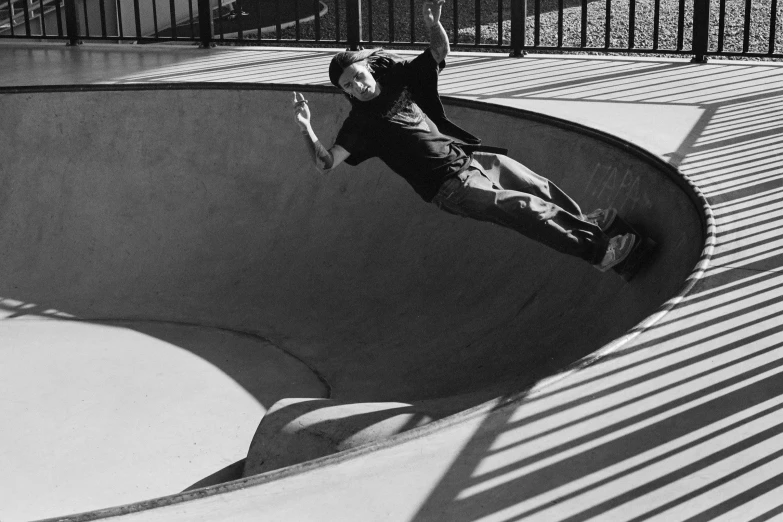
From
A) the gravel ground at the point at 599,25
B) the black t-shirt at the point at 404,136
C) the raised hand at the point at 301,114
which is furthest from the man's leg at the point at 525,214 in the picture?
the gravel ground at the point at 599,25

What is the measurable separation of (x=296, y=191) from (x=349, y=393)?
290 cm

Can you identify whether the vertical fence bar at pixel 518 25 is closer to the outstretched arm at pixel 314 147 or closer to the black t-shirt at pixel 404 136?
the black t-shirt at pixel 404 136

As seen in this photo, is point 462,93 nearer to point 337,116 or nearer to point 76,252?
point 337,116

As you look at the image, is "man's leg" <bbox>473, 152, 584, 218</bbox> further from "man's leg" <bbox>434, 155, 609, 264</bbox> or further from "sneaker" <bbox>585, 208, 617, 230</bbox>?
"man's leg" <bbox>434, 155, 609, 264</bbox>

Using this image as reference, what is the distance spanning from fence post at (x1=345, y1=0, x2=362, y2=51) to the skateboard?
21.5ft

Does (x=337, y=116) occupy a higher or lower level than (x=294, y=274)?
higher

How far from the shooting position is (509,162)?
6.30 m

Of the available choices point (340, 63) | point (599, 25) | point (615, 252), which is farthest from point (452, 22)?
point (615, 252)

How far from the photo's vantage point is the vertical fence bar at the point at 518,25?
11.5 metres

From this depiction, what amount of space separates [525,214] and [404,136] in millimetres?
836

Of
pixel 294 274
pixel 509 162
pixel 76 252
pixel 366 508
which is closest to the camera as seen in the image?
pixel 366 508

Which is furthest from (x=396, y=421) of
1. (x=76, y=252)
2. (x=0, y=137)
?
(x=0, y=137)

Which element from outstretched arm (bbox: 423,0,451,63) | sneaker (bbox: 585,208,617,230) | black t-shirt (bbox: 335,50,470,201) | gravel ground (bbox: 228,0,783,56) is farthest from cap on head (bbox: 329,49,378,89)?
gravel ground (bbox: 228,0,783,56)

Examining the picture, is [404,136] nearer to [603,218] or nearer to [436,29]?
[436,29]
